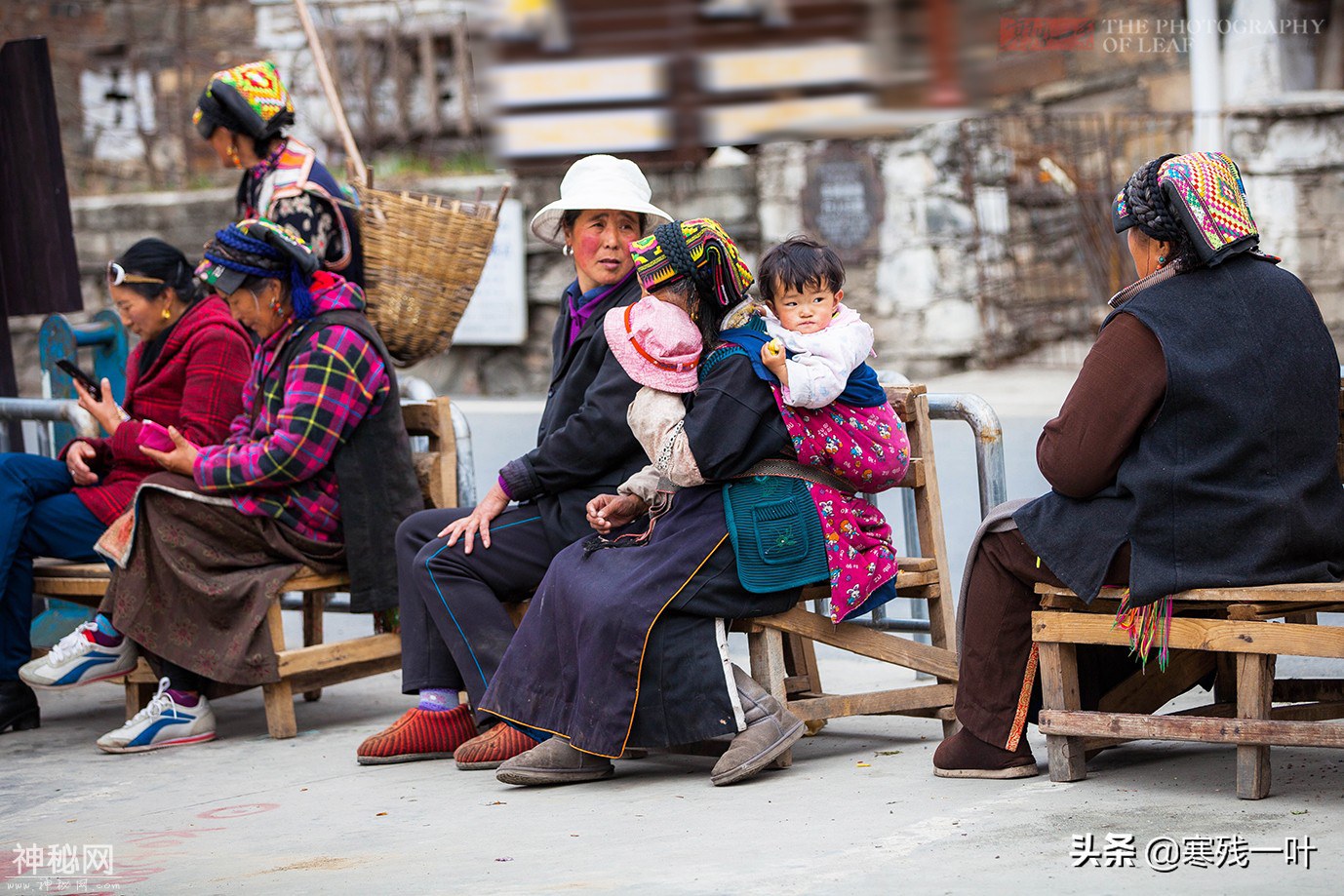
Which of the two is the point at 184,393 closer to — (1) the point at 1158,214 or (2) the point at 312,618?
(2) the point at 312,618

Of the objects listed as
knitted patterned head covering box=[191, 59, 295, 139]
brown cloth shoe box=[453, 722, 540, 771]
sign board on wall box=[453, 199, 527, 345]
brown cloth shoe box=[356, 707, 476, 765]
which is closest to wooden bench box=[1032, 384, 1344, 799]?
brown cloth shoe box=[453, 722, 540, 771]

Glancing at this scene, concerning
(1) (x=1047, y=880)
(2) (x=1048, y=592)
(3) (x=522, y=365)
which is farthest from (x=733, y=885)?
(3) (x=522, y=365)

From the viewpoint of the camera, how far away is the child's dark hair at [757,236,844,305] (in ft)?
12.7

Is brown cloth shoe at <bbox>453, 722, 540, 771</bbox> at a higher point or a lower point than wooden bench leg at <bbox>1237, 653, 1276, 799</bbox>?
lower

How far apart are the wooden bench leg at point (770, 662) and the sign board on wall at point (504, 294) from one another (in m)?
8.12

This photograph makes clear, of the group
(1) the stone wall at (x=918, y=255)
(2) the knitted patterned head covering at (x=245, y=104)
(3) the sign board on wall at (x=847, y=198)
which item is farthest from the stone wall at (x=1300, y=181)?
(2) the knitted patterned head covering at (x=245, y=104)

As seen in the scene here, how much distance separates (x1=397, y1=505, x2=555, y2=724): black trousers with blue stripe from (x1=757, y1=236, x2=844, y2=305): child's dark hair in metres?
1.07

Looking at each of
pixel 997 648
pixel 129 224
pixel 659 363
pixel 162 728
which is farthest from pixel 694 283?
pixel 129 224

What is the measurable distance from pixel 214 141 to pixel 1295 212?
7425 millimetres

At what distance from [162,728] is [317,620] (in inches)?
25.5

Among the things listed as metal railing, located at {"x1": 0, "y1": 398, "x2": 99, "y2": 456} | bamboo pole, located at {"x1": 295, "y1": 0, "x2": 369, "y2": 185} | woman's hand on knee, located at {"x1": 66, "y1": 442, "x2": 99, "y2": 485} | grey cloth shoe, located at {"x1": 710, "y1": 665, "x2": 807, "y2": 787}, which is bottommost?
grey cloth shoe, located at {"x1": 710, "y1": 665, "x2": 807, "y2": 787}

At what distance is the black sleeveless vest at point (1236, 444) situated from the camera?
3363mm

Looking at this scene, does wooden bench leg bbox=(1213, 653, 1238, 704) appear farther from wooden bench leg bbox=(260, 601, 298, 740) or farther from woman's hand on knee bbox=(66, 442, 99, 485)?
woman's hand on knee bbox=(66, 442, 99, 485)

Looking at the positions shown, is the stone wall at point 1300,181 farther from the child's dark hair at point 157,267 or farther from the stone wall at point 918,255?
the child's dark hair at point 157,267
